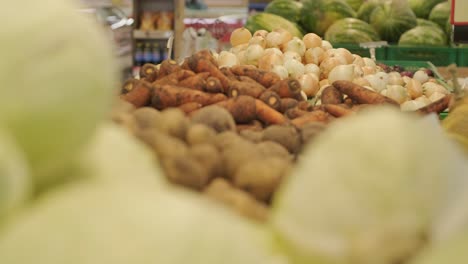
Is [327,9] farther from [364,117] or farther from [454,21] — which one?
[364,117]

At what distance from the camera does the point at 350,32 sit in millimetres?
4434

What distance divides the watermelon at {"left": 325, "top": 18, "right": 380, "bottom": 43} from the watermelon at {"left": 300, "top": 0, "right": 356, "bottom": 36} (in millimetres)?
86

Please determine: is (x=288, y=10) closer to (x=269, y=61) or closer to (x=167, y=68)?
(x=269, y=61)

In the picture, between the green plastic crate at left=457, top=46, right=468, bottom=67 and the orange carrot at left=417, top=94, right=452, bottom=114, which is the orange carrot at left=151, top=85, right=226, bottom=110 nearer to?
the orange carrot at left=417, top=94, right=452, bottom=114

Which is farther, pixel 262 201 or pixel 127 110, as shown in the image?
pixel 127 110

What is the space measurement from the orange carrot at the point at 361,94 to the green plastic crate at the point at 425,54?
2117 mm

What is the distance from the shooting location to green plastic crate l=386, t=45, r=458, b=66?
4289 millimetres

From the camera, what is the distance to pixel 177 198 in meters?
0.56

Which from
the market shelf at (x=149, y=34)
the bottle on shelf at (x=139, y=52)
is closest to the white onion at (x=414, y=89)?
the market shelf at (x=149, y=34)

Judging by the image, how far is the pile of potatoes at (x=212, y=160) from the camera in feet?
2.35

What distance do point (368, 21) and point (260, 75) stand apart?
9.28 feet

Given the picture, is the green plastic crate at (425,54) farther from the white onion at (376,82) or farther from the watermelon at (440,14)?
the white onion at (376,82)

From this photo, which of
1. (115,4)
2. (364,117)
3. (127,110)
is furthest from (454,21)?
(115,4)

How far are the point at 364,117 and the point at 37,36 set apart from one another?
0.29 metres
